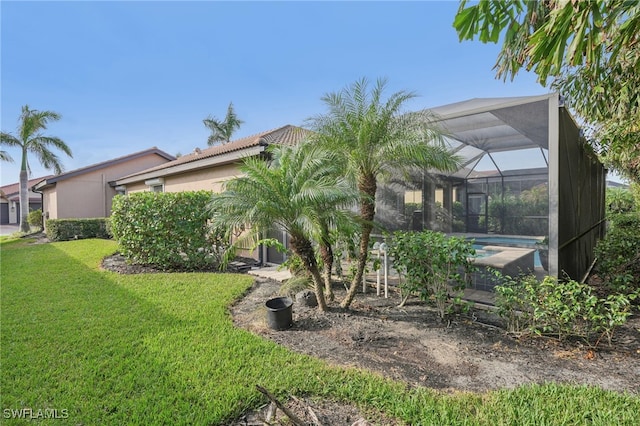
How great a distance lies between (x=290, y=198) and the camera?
566cm

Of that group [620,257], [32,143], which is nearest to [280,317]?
[620,257]

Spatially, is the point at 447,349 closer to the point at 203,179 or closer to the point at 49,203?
the point at 203,179

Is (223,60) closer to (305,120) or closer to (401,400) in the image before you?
(305,120)

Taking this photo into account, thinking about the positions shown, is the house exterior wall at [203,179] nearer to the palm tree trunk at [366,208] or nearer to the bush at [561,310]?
the palm tree trunk at [366,208]

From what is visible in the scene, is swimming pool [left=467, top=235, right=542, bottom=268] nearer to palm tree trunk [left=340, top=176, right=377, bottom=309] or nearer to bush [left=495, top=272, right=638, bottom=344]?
bush [left=495, top=272, right=638, bottom=344]

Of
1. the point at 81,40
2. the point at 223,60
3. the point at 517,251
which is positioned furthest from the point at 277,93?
the point at 517,251

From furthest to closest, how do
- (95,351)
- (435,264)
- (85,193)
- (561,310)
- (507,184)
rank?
1. (85,193)
2. (507,184)
3. (435,264)
4. (561,310)
5. (95,351)

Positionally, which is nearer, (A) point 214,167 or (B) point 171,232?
(B) point 171,232

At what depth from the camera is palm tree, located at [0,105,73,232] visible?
22.7 m

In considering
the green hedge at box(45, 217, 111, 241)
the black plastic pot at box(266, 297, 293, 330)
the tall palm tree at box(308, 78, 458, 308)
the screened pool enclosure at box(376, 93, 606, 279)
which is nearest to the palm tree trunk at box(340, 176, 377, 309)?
the tall palm tree at box(308, 78, 458, 308)

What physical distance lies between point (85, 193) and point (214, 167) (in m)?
16.6

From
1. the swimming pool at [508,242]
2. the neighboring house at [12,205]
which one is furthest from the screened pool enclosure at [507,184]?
the neighboring house at [12,205]

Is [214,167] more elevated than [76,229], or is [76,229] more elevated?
[214,167]

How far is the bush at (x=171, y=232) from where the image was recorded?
32.0 ft
